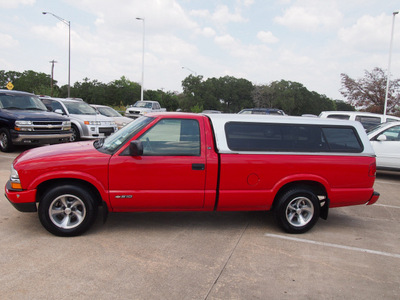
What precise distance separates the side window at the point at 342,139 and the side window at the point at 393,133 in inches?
219

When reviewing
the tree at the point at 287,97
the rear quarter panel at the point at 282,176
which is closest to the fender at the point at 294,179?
the rear quarter panel at the point at 282,176

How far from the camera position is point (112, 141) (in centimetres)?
480

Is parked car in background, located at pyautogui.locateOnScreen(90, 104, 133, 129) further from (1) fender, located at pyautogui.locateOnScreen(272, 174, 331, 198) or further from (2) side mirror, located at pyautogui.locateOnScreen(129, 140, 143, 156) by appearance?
(1) fender, located at pyautogui.locateOnScreen(272, 174, 331, 198)

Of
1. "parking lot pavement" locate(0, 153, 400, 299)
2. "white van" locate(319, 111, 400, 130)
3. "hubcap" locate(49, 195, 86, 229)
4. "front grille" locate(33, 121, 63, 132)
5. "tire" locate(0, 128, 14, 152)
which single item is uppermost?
"white van" locate(319, 111, 400, 130)

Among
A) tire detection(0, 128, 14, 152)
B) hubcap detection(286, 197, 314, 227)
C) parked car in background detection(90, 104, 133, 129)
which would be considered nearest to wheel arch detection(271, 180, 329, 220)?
hubcap detection(286, 197, 314, 227)

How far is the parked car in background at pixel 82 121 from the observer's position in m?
13.1

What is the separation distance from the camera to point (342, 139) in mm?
5055

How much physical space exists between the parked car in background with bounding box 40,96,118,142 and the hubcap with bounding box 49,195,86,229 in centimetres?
905

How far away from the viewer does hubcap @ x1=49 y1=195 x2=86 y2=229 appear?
4.38 metres

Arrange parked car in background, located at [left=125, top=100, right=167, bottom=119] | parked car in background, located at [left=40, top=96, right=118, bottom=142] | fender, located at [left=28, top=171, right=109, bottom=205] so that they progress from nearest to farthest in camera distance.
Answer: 1. fender, located at [left=28, top=171, right=109, bottom=205]
2. parked car in background, located at [left=40, top=96, right=118, bottom=142]
3. parked car in background, located at [left=125, top=100, right=167, bottom=119]

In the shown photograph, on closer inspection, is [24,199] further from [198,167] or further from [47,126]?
[47,126]

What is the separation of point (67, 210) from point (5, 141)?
7631mm

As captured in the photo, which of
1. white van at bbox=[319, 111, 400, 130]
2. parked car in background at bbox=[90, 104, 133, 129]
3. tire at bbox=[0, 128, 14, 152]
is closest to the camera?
tire at bbox=[0, 128, 14, 152]

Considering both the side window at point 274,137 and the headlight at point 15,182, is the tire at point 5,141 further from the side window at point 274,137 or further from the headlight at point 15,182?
the side window at point 274,137
